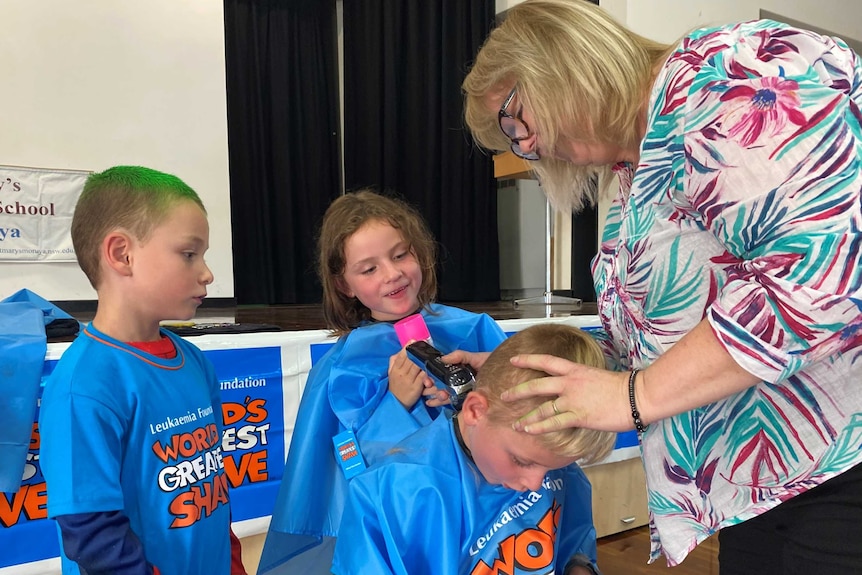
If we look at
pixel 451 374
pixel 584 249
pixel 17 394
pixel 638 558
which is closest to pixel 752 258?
pixel 451 374

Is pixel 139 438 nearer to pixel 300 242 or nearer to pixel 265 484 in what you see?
pixel 265 484

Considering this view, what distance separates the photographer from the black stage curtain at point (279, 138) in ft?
17.5

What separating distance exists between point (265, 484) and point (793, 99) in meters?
1.35

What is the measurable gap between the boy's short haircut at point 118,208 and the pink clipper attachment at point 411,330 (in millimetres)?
488

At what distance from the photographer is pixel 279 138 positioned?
5473mm

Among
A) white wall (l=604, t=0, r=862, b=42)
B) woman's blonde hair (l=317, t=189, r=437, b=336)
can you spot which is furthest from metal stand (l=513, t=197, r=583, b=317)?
woman's blonde hair (l=317, t=189, r=437, b=336)

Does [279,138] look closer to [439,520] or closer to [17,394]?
[17,394]

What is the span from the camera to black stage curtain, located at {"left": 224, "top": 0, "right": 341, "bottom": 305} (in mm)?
5340

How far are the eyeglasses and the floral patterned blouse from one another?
0.16m

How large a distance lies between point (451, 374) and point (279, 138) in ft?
15.8

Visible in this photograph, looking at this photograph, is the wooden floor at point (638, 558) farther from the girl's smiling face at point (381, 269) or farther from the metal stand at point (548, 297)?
the metal stand at point (548, 297)

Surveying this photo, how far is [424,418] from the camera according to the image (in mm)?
1174

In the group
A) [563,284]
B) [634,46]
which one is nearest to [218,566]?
[634,46]

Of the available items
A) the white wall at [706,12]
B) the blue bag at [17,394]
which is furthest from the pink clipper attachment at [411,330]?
the white wall at [706,12]
